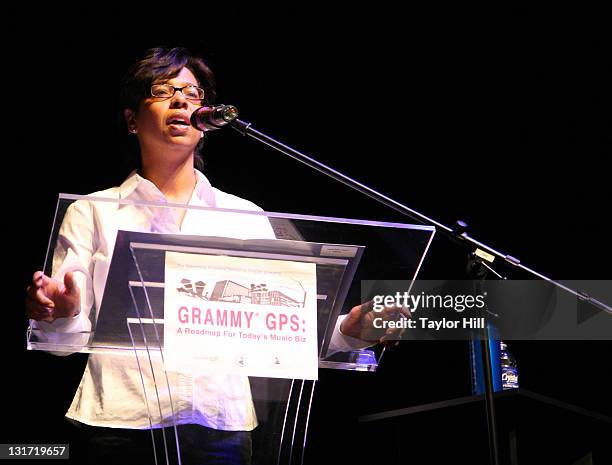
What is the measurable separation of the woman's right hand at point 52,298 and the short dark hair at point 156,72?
3.36 feet

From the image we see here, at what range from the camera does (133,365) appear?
1.70 metres

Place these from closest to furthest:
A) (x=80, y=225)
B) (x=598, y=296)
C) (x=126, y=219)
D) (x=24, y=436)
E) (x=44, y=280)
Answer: (x=44, y=280) → (x=126, y=219) → (x=80, y=225) → (x=24, y=436) → (x=598, y=296)

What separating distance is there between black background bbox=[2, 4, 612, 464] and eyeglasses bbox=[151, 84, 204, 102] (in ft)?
2.49

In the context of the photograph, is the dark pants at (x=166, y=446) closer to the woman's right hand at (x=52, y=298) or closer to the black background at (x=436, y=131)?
the woman's right hand at (x=52, y=298)

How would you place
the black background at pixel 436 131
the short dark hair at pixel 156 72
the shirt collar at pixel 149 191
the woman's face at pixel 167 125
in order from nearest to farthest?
the shirt collar at pixel 149 191 → the woman's face at pixel 167 125 → the short dark hair at pixel 156 72 → the black background at pixel 436 131

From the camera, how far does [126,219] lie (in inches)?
61.8

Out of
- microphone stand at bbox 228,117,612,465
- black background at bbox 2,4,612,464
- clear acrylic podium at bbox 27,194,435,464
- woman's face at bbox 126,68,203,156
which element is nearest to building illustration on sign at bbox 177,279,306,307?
clear acrylic podium at bbox 27,194,435,464

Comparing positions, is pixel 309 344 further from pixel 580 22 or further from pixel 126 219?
pixel 580 22

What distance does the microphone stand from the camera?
5.65 feet

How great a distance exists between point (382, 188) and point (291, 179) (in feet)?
1.40

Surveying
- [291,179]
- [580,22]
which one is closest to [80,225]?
[291,179]

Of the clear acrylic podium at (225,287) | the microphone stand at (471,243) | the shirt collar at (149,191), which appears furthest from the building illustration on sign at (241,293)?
the shirt collar at (149,191)

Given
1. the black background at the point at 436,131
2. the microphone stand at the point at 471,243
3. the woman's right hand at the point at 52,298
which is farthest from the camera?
the black background at the point at 436,131

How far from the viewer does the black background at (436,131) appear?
322 centimetres
